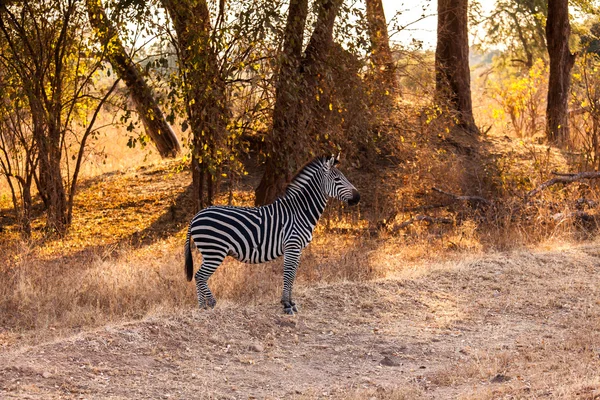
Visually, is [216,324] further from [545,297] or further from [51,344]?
[545,297]

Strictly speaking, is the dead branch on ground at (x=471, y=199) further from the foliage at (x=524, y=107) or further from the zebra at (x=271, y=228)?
the foliage at (x=524, y=107)

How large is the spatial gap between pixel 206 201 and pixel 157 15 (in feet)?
9.08

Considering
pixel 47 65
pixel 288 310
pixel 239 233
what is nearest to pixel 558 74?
pixel 47 65

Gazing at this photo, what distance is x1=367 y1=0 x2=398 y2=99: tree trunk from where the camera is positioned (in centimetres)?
1165

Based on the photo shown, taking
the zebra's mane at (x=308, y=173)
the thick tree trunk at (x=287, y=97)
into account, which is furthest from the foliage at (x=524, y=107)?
the zebra's mane at (x=308, y=173)

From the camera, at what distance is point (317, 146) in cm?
1200

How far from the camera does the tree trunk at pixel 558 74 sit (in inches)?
688

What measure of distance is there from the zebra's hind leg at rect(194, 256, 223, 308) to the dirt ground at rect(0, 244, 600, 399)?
138 millimetres

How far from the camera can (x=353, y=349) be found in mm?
7332

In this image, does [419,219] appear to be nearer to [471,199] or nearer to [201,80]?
[471,199]

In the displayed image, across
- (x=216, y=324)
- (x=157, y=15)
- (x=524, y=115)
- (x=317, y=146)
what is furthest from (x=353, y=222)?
(x=524, y=115)

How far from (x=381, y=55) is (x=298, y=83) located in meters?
1.74

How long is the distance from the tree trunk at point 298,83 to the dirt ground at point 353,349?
3.08 meters

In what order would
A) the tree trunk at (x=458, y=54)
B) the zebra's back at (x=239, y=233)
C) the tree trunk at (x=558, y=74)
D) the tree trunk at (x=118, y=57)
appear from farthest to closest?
the tree trunk at (x=558, y=74), the tree trunk at (x=458, y=54), the tree trunk at (x=118, y=57), the zebra's back at (x=239, y=233)
